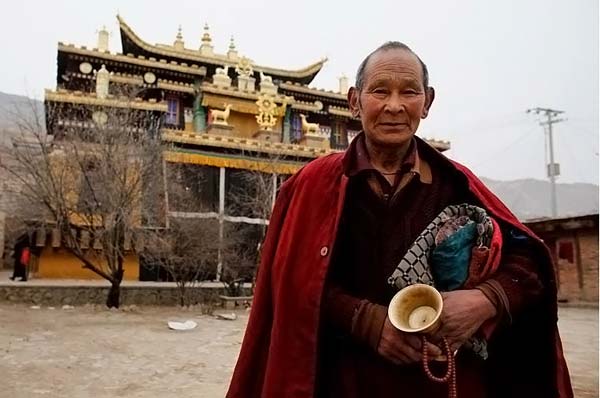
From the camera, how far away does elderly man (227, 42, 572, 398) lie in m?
1.42

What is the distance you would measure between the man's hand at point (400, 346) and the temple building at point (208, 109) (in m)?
15.2

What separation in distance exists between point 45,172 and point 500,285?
13.3m

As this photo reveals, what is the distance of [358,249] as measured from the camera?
155 cm

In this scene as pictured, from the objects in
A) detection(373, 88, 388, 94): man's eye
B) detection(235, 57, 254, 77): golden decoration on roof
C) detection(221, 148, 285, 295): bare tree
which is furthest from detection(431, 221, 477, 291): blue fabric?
detection(235, 57, 254, 77): golden decoration on roof

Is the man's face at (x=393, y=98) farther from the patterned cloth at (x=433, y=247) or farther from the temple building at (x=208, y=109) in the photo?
the temple building at (x=208, y=109)

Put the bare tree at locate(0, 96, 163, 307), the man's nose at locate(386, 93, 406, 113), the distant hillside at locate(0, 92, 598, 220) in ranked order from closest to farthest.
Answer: the man's nose at locate(386, 93, 406, 113) → the bare tree at locate(0, 96, 163, 307) → the distant hillside at locate(0, 92, 598, 220)

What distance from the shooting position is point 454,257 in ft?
4.68

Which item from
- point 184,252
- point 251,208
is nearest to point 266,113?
point 251,208

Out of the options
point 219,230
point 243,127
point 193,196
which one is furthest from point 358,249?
point 243,127

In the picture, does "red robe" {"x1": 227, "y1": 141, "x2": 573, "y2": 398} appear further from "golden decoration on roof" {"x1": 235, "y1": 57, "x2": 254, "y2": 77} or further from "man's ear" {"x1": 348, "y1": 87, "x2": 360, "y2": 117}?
"golden decoration on roof" {"x1": 235, "y1": 57, "x2": 254, "y2": 77}

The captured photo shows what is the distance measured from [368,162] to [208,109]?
76.9 feet

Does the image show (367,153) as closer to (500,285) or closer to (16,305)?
(500,285)

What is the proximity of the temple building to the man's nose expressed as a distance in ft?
49.5

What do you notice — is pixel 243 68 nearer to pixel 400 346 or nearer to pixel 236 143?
pixel 236 143
